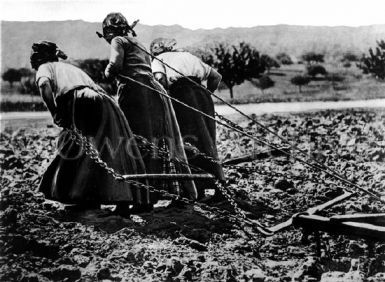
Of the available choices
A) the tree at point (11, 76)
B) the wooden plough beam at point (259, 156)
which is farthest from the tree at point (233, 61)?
the tree at point (11, 76)

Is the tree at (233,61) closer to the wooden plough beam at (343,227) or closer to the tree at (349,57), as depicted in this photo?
the tree at (349,57)

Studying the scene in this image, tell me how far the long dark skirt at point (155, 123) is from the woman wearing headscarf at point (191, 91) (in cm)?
11

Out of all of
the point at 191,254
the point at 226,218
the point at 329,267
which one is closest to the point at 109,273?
the point at 191,254

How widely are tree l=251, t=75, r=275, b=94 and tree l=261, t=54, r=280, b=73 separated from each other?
0.31ft

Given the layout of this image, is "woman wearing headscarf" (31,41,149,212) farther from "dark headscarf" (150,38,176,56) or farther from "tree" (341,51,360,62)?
"tree" (341,51,360,62)

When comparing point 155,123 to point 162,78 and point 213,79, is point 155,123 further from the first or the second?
point 213,79

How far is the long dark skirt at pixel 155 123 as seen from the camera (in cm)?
354

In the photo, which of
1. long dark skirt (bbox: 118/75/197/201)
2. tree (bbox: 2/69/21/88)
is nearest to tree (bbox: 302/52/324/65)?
long dark skirt (bbox: 118/75/197/201)

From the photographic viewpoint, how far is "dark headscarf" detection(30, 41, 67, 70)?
3.40m

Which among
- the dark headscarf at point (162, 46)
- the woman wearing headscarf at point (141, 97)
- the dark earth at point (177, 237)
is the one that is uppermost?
the dark headscarf at point (162, 46)

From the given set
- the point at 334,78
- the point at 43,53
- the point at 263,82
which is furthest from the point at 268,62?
the point at 43,53

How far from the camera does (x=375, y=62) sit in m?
3.98

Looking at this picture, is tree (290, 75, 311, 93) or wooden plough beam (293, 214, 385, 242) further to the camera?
tree (290, 75, 311, 93)

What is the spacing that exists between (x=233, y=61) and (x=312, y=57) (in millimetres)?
585
